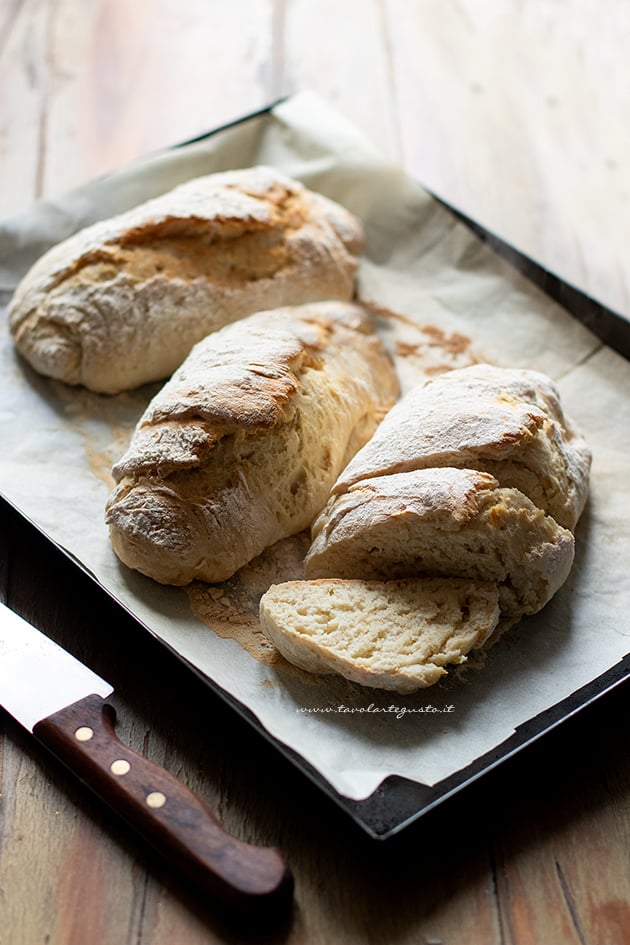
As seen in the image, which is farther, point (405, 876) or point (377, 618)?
point (377, 618)

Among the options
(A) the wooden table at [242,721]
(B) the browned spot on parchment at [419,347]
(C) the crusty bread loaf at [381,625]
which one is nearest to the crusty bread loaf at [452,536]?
(C) the crusty bread loaf at [381,625]

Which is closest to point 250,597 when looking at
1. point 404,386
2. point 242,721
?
point 242,721

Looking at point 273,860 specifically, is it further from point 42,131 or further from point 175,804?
point 42,131

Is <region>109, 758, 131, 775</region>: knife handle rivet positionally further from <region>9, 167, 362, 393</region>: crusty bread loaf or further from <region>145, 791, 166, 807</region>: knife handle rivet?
<region>9, 167, 362, 393</region>: crusty bread loaf

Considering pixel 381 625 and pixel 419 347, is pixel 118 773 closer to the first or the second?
pixel 381 625

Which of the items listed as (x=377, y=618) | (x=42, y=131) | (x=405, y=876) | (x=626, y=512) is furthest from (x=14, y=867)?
(x=42, y=131)

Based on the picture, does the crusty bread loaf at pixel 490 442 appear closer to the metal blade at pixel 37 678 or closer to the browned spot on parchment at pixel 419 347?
the browned spot on parchment at pixel 419 347

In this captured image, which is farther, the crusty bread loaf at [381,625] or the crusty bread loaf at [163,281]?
→ the crusty bread loaf at [163,281]
